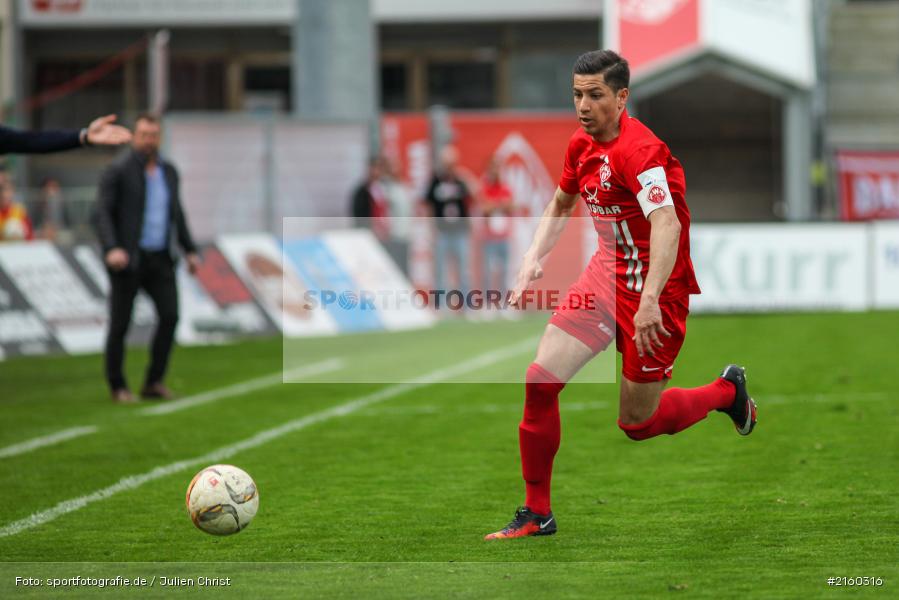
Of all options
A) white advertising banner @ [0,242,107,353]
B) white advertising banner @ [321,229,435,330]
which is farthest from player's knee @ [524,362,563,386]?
white advertising banner @ [321,229,435,330]

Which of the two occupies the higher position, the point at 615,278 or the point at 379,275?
the point at 615,278

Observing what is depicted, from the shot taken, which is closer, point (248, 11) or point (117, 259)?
point (117, 259)

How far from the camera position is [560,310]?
6.87 metres

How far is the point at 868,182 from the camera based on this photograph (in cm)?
2884

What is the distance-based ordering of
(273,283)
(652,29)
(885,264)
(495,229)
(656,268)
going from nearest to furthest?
(656,268)
(273,283)
(495,229)
(885,264)
(652,29)

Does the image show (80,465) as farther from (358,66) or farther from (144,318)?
(358,66)

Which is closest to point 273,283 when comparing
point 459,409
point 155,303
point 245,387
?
point 245,387

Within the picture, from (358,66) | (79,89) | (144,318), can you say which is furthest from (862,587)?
(79,89)

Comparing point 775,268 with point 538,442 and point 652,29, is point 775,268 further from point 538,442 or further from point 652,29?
point 538,442

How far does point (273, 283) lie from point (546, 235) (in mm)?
12244

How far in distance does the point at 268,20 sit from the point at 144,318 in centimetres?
1728

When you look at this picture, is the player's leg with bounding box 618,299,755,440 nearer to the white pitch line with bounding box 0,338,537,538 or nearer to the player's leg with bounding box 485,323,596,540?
the player's leg with bounding box 485,323,596,540

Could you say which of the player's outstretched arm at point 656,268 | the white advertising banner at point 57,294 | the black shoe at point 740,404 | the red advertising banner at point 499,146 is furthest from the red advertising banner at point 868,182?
the player's outstretched arm at point 656,268

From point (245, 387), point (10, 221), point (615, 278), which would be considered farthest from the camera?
point (10, 221)
